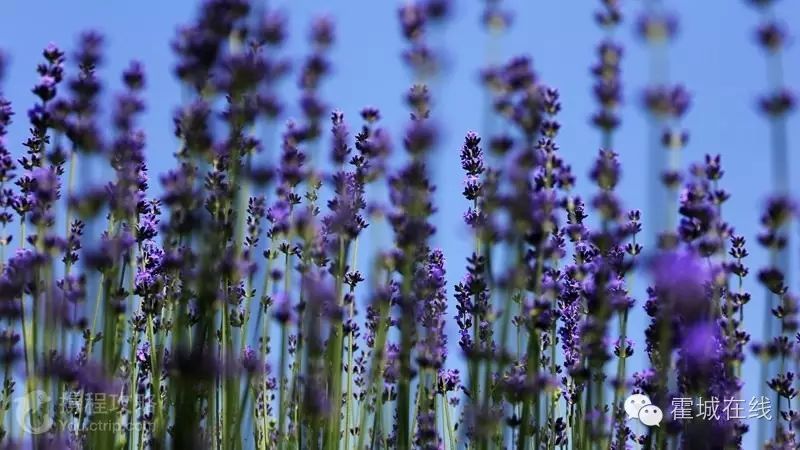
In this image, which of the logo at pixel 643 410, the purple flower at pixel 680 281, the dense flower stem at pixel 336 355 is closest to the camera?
the purple flower at pixel 680 281

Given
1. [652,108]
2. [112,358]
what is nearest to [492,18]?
[652,108]

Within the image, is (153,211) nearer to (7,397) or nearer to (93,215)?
(7,397)

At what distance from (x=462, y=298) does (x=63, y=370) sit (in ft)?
6.31

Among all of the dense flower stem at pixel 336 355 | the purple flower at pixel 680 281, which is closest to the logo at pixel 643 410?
the purple flower at pixel 680 281

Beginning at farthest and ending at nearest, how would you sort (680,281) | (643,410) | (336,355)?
1. (643,410)
2. (336,355)
3. (680,281)

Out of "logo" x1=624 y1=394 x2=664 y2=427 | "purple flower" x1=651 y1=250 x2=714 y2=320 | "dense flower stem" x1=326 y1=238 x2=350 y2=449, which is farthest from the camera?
"logo" x1=624 y1=394 x2=664 y2=427

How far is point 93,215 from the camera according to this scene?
2.77m

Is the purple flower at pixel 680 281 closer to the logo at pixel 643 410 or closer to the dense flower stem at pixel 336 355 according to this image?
the logo at pixel 643 410

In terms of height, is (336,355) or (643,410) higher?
(336,355)

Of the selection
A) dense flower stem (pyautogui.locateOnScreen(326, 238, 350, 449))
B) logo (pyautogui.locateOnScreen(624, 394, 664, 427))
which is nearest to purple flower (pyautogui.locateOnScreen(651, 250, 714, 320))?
logo (pyautogui.locateOnScreen(624, 394, 664, 427))

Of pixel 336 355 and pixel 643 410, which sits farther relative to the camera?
pixel 643 410

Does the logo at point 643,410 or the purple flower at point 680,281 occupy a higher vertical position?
the purple flower at point 680,281

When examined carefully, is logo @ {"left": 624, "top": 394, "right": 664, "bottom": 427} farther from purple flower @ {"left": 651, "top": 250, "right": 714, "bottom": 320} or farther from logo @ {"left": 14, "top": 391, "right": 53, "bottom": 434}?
logo @ {"left": 14, "top": 391, "right": 53, "bottom": 434}

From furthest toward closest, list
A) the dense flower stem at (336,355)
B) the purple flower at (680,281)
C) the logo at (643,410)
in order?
1. the logo at (643,410)
2. the dense flower stem at (336,355)
3. the purple flower at (680,281)
